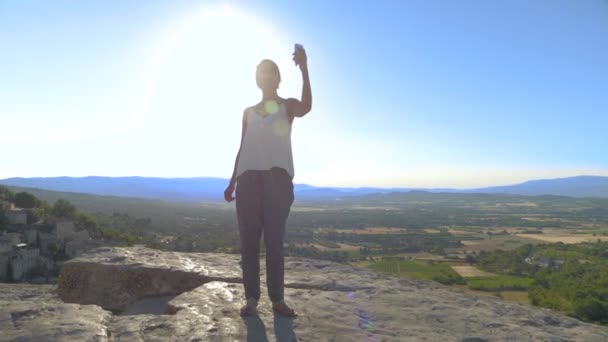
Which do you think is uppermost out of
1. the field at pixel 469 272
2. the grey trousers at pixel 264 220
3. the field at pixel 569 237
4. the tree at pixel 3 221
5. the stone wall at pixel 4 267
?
the grey trousers at pixel 264 220

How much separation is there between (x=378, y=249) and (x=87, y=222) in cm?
4113

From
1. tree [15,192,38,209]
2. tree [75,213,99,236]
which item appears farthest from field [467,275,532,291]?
tree [15,192,38,209]

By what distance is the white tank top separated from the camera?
344cm

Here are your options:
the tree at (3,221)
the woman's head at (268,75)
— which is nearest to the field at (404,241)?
the tree at (3,221)

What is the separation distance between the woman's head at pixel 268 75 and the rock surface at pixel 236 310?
1984 millimetres

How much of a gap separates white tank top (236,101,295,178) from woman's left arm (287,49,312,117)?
0.29 feet

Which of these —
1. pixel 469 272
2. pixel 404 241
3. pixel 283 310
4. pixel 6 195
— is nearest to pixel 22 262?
pixel 6 195

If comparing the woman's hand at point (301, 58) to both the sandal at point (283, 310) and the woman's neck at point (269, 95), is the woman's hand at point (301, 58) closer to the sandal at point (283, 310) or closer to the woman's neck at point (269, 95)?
the woman's neck at point (269, 95)

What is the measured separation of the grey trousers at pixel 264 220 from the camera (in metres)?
3.37

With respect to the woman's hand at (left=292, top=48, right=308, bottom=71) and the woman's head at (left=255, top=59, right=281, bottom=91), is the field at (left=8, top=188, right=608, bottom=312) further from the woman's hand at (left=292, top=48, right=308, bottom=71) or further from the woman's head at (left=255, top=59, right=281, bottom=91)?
the woman's hand at (left=292, top=48, right=308, bottom=71)

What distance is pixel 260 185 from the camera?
344 cm

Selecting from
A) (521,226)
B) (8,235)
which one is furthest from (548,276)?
(521,226)

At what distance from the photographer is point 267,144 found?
345 cm

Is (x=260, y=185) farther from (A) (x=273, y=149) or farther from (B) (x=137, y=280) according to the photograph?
(B) (x=137, y=280)
